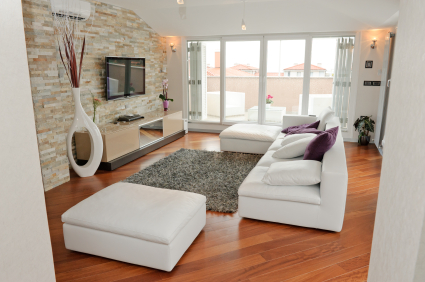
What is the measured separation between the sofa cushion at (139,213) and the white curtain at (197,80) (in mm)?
4645

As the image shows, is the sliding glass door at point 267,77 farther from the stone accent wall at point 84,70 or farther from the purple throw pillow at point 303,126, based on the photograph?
the purple throw pillow at point 303,126

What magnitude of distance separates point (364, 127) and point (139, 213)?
16.3 feet

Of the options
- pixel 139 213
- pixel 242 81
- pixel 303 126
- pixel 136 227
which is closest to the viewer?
pixel 136 227

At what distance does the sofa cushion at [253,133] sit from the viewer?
518 centimetres

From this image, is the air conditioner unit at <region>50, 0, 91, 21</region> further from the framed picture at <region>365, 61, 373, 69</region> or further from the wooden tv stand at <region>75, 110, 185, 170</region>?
the framed picture at <region>365, 61, 373, 69</region>

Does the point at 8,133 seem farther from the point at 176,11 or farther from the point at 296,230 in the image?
the point at 176,11

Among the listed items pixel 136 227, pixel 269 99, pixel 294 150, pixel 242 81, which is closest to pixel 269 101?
pixel 269 99

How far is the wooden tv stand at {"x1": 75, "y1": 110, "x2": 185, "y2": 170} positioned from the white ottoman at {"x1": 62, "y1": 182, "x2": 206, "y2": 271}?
2.04m

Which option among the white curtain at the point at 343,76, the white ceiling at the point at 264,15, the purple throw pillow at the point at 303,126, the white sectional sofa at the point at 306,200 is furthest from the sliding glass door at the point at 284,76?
the white sectional sofa at the point at 306,200

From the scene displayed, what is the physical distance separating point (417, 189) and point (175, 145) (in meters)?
5.54

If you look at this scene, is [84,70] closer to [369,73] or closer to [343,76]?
[343,76]

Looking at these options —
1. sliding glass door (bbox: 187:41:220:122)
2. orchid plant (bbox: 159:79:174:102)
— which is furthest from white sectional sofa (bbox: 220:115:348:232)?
sliding glass door (bbox: 187:41:220:122)

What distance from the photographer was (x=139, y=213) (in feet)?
7.97

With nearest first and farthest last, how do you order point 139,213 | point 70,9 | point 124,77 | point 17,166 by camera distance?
point 17,166 < point 139,213 < point 70,9 < point 124,77
